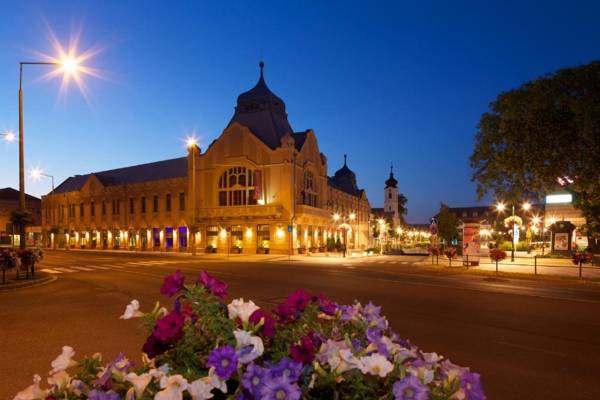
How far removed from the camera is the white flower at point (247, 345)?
194cm

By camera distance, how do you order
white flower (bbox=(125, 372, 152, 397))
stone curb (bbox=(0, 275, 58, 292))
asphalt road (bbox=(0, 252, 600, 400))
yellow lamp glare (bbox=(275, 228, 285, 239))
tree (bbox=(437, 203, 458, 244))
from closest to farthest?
white flower (bbox=(125, 372, 152, 397)), asphalt road (bbox=(0, 252, 600, 400)), stone curb (bbox=(0, 275, 58, 292)), yellow lamp glare (bbox=(275, 228, 285, 239)), tree (bbox=(437, 203, 458, 244))

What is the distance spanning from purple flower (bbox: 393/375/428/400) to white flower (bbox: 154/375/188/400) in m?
0.93

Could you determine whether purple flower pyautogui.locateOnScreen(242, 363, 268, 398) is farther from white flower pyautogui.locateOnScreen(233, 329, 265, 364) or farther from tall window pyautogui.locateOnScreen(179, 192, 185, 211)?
tall window pyautogui.locateOnScreen(179, 192, 185, 211)

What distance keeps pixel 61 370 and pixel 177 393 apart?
0.92m

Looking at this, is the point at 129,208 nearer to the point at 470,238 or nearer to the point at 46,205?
the point at 46,205

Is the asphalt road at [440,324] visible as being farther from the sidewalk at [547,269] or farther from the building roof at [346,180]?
the building roof at [346,180]

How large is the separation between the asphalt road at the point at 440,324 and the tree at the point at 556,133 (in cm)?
839

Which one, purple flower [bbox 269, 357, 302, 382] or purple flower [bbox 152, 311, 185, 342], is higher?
purple flower [bbox 152, 311, 185, 342]

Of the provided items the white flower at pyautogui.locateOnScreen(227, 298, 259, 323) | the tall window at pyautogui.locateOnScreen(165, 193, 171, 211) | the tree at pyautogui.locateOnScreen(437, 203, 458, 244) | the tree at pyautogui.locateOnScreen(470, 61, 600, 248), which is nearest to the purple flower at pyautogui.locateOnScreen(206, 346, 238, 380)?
the white flower at pyautogui.locateOnScreen(227, 298, 259, 323)

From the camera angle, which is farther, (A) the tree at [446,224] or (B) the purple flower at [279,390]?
(A) the tree at [446,224]

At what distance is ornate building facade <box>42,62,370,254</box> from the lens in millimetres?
44062

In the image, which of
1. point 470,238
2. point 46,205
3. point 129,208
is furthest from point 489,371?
point 46,205

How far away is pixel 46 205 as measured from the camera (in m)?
70.9

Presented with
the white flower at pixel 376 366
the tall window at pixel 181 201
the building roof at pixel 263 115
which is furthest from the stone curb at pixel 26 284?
the tall window at pixel 181 201
